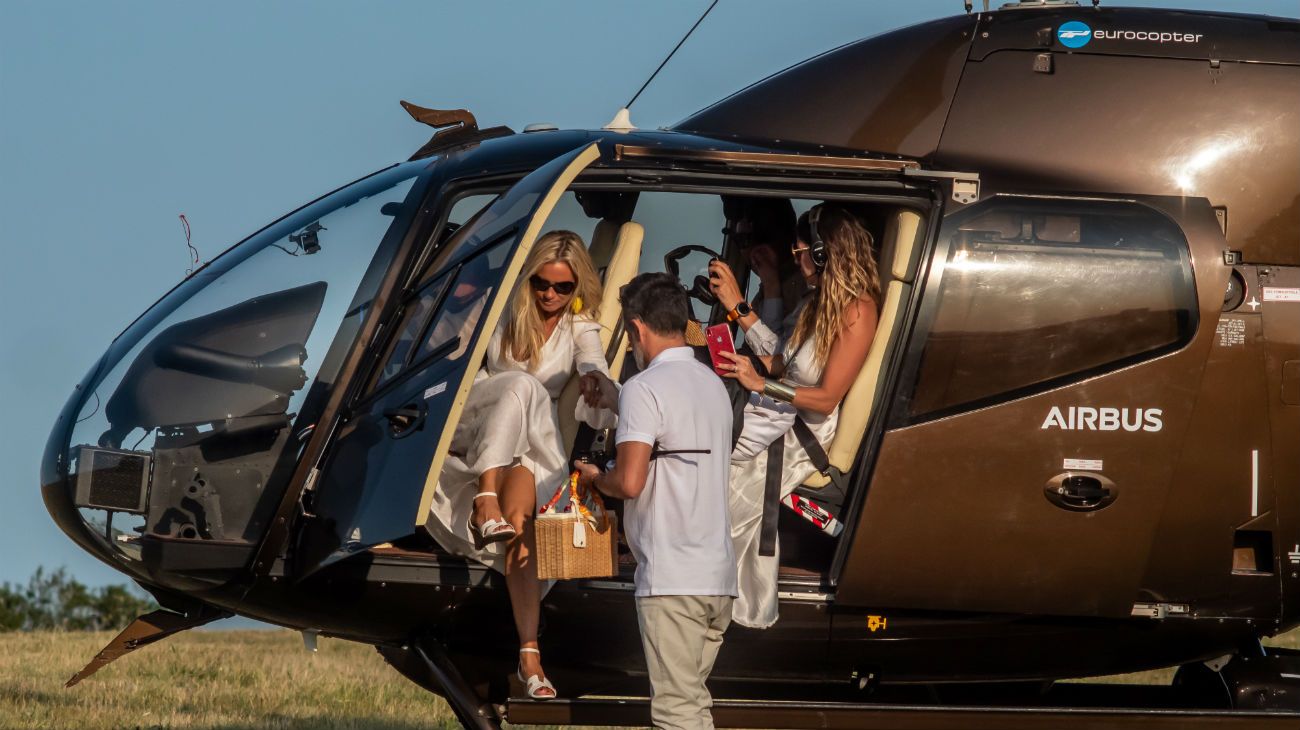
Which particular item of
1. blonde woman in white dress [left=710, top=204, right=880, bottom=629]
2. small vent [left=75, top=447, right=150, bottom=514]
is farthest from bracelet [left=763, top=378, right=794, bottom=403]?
small vent [left=75, top=447, right=150, bottom=514]

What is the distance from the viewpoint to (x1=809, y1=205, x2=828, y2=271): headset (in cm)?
601

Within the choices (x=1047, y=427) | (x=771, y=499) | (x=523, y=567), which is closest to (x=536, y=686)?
(x=523, y=567)

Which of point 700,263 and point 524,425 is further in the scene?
point 700,263

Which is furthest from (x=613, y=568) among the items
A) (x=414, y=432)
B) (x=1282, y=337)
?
(x=1282, y=337)

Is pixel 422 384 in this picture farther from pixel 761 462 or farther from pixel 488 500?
pixel 761 462

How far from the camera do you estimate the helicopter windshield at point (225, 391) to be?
561 cm

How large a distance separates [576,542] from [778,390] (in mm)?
946

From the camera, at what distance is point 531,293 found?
608 centimetres

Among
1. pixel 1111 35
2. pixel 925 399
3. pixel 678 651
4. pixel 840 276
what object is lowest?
pixel 678 651

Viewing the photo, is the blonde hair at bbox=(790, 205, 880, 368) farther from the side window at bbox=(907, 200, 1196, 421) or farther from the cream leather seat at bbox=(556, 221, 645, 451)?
the cream leather seat at bbox=(556, 221, 645, 451)

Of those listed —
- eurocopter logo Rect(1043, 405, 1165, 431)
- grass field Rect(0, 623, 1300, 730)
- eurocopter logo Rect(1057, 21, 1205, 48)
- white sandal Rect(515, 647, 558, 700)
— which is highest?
eurocopter logo Rect(1057, 21, 1205, 48)

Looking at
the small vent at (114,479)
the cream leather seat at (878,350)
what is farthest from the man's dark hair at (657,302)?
the small vent at (114,479)

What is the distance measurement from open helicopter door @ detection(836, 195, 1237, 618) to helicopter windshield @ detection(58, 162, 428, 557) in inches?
79.1

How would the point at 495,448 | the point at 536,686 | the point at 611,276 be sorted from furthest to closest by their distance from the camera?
the point at 611,276 → the point at 495,448 → the point at 536,686
